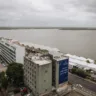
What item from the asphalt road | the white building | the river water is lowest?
the asphalt road

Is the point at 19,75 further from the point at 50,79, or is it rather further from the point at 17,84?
the point at 50,79

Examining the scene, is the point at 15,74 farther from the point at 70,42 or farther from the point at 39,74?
the point at 70,42

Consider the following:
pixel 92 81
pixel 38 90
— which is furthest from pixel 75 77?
pixel 38 90

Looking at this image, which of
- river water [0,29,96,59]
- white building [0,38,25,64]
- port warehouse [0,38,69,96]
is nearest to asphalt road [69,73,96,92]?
port warehouse [0,38,69,96]

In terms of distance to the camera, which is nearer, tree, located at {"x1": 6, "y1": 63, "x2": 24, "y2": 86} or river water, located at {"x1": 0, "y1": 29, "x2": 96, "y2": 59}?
tree, located at {"x1": 6, "y1": 63, "x2": 24, "y2": 86}

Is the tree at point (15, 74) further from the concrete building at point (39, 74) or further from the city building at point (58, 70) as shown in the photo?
the city building at point (58, 70)

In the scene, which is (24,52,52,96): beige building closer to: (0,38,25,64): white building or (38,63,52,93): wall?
(38,63,52,93): wall
